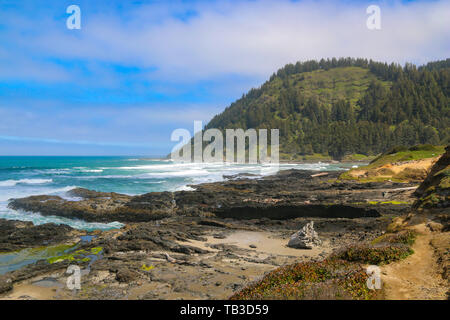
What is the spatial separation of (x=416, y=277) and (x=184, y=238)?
39.1 feet

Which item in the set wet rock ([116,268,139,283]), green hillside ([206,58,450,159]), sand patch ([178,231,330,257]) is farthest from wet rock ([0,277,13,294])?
green hillside ([206,58,450,159])

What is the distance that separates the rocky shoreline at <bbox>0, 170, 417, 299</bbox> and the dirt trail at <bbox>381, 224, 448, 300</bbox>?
4.48 meters

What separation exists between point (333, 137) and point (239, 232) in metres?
123

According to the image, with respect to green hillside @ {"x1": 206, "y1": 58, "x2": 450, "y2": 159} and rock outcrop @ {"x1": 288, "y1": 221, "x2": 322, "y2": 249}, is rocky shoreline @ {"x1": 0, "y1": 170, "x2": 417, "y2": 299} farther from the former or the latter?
green hillside @ {"x1": 206, "y1": 58, "x2": 450, "y2": 159}

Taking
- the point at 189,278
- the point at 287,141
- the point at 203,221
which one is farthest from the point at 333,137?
the point at 189,278

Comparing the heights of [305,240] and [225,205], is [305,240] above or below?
above

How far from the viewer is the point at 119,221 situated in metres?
23.0

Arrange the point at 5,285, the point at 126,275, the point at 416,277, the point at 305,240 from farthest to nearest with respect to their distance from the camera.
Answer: the point at 305,240 → the point at 126,275 → the point at 5,285 → the point at 416,277

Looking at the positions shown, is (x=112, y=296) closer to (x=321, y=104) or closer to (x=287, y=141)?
(x=287, y=141)

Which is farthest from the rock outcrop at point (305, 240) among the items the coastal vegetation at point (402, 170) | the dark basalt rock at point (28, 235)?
the coastal vegetation at point (402, 170)

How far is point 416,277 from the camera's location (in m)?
7.48

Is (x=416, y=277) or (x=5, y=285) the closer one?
(x=416, y=277)

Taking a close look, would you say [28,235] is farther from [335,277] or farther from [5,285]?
[335,277]

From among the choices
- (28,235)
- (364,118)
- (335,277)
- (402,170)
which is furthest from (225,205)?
(364,118)
